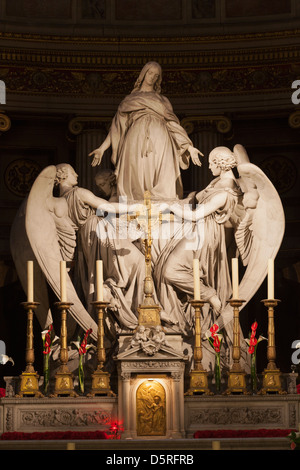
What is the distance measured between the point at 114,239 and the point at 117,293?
0.64m

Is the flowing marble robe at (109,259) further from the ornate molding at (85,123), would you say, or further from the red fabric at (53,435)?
the ornate molding at (85,123)

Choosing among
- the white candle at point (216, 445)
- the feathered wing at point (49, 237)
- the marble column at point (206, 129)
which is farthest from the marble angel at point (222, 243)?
the marble column at point (206, 129)

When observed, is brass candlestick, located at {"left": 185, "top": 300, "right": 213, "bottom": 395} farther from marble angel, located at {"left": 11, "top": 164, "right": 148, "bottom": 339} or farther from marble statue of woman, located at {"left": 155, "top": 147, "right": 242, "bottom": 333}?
marble angel, located at {"left": 11, "top": 164, "right": 148, "bottom": 339}

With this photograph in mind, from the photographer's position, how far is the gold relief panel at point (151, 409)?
1408 centimetres

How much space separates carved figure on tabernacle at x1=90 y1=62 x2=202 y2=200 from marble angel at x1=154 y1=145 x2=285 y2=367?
414 millimetres

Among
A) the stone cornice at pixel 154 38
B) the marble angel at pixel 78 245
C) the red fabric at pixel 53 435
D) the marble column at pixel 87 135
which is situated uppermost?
the stone cornice at pixel 154 38

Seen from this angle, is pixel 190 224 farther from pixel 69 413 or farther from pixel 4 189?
pixel 4 189

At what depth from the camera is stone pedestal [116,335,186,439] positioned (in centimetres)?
1408

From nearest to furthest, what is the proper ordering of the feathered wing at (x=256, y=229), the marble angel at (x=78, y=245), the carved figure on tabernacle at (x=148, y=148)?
the marble angel at (x=78, y=245) < the feathered wing at (x=256, y=229) < the carved figure on tabernacle at (x=148, y=148)

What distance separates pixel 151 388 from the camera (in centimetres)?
1417

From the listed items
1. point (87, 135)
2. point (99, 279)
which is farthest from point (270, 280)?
point (87, 135)
